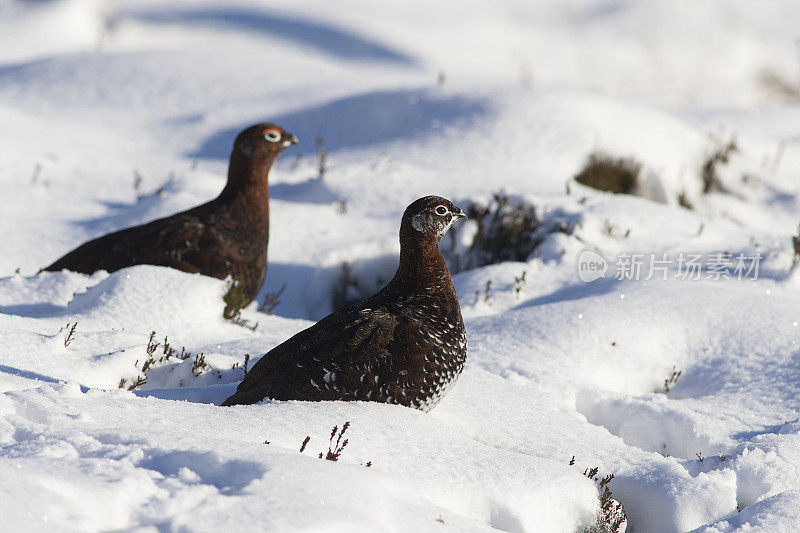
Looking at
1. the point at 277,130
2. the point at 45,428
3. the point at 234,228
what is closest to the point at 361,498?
the point at 45,428

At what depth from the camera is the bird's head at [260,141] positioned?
16.9 feet

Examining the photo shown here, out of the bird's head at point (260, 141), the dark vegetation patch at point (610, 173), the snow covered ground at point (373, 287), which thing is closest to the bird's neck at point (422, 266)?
the snow covered ground at point (373, 287)

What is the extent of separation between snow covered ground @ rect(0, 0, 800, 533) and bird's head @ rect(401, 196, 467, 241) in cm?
79

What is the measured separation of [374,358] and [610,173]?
505cm

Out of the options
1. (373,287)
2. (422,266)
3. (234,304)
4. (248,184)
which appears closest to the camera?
(422,266)

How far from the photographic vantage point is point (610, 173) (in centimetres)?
754

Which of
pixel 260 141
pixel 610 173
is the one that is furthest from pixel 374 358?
pixel 610 173

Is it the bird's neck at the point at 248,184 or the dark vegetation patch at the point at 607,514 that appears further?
the bird's neck at the point at 248,184

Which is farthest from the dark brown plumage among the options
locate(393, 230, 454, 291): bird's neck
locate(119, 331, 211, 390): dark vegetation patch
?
locate(393, 230, 454, 291): bird's neck

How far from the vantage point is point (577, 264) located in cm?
571

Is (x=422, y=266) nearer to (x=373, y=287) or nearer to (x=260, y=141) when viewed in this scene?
(x=260, y=141)

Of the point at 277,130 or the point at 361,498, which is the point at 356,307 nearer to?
the point at 361,498

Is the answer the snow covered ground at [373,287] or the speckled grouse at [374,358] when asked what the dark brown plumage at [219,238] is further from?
the speckled grouse at [374,358]

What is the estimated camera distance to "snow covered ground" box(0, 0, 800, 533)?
231 centimetres
